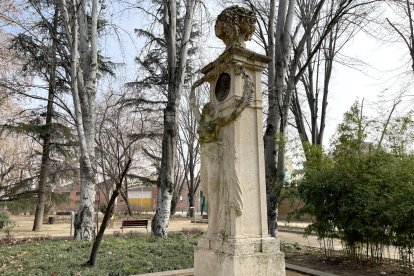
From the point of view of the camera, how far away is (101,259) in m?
7.81

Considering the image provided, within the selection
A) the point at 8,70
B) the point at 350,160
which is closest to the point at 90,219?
the point at 350,160

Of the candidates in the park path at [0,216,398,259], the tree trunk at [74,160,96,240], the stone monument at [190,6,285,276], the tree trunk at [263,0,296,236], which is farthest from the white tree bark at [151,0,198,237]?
the stone monument at [190,6,285,276]

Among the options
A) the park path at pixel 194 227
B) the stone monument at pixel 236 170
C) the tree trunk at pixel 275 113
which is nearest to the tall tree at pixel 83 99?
the park path at pixel 194 227

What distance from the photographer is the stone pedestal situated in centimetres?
531

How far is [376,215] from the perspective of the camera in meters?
7.55

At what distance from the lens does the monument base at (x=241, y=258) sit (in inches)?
204

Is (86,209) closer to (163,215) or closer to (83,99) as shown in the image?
(163,215)

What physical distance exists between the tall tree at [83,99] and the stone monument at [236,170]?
22.1 ft

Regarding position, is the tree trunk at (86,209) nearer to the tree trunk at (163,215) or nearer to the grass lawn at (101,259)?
the grass lawn at (101,259)

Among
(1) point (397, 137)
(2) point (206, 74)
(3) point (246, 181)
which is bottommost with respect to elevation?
(3) point (246, 181)

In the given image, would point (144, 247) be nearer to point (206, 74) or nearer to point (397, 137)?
point (206, 74)

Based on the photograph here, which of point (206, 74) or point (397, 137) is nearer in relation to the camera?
point (206, 74)

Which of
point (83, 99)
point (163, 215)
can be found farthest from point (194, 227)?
point (83, 99)

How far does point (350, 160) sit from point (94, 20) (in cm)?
989
